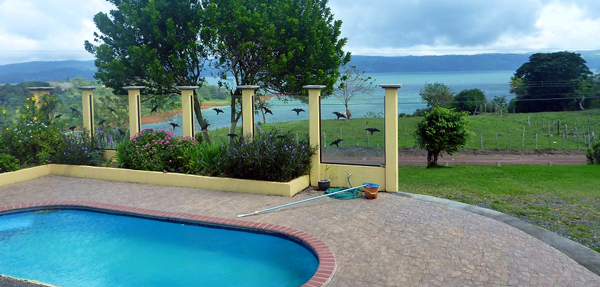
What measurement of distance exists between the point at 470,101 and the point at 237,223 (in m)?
52.9

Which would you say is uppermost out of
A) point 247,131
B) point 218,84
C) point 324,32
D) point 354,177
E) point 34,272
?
point 324,32

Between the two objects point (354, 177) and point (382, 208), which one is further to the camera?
point (354, 177)

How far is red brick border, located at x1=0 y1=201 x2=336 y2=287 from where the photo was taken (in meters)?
5.71

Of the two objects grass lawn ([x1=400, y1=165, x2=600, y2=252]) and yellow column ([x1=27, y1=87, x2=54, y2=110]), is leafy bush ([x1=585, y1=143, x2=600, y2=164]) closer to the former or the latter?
grass lawn ([x1=400, y1=165, x2=600, y2=252])

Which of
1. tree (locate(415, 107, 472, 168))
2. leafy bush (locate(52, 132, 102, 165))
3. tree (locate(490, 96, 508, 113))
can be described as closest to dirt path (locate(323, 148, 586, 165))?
tree (locate(415, 107, 472, 168))

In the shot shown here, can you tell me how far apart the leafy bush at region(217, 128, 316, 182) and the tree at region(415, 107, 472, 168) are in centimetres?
935

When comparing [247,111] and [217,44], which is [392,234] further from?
[217,44]

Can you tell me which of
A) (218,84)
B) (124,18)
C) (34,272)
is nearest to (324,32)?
(218,84)

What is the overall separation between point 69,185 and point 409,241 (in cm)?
822

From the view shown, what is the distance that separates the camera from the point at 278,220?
797cm

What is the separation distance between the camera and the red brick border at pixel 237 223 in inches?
225

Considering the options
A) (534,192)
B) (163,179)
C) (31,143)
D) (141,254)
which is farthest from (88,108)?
(534,192)

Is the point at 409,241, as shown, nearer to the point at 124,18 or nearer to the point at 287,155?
the point at 287,155

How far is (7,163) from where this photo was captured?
11375 millimetres
